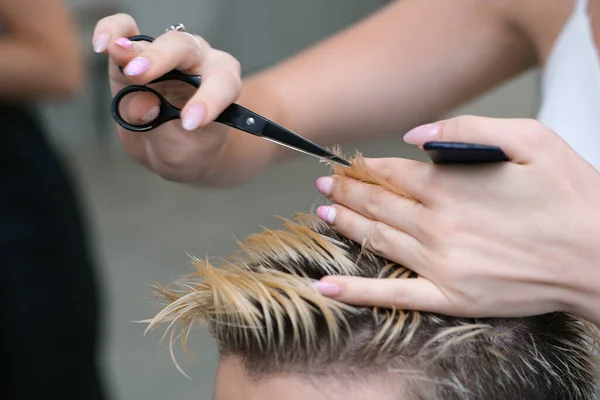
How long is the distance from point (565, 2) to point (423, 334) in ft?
1.94

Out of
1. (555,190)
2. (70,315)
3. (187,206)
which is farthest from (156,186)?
(555,190)

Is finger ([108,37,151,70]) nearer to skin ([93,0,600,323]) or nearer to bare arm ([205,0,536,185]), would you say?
skin ([93,0,600,323])

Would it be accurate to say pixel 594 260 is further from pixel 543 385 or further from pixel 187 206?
pixel 187 206

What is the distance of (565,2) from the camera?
106 centimetres

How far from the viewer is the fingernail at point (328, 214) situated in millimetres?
760

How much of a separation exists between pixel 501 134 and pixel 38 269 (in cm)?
111

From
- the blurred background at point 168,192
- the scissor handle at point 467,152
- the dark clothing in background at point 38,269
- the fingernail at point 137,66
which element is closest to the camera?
the scissor handle at point 467,152

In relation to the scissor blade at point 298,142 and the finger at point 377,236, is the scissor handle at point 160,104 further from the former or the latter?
the finger at point 377,236

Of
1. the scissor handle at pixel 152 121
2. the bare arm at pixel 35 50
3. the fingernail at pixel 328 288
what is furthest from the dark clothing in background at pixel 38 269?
the fingernail at pixel 328 288

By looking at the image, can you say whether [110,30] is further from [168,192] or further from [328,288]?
[168,192]

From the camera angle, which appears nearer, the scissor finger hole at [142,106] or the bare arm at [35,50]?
the scissor finger hole at [142,106]

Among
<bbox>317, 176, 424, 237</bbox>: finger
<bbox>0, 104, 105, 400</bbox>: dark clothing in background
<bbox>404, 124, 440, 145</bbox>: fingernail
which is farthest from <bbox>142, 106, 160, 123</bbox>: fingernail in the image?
<bbox>0, 104, 105, 400</bbox>: dark clothing in background

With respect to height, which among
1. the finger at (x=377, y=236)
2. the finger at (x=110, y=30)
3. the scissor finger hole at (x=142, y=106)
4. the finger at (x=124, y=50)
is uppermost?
the finger at (x=110, y=30)

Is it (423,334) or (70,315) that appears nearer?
(423,334)
